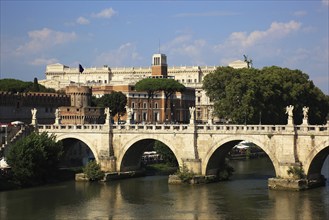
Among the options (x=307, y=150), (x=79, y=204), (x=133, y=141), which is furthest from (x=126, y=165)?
(x=307, y=150)

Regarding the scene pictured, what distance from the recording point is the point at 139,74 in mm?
134125

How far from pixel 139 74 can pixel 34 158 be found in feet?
272

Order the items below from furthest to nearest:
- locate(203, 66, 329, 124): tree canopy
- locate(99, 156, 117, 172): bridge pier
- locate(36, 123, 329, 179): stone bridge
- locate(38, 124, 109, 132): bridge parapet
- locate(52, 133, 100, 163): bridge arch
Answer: locate(203, 66, 329, 124): tree canopy < locate(38, 124, 109, 132): bridge parapet < locate(52, 133, 100, 163): bridge arch < locate(99, 156, 117, 172): bridge pier < locate(36, 123, 329, 179): stone bridge

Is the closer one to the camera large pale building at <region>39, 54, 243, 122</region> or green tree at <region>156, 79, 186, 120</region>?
green tree at <region>156, 79, 186, 120</region>


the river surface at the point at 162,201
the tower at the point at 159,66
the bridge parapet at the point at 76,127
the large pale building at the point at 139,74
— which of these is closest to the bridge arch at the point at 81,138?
the bridge parapet at the point at 76,127

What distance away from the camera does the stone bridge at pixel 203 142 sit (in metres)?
47.6

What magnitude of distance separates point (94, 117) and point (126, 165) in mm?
20953

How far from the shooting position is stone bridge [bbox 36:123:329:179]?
47.6m

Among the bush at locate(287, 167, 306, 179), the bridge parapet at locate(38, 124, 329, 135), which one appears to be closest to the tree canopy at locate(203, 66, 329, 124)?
the bridge parapet at locate(38, 124, 329, 135)

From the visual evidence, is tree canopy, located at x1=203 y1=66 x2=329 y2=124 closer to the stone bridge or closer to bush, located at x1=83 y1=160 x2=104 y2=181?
the stone bridge

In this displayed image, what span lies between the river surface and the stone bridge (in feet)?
6.82

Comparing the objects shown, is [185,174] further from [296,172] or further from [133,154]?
[296,172]

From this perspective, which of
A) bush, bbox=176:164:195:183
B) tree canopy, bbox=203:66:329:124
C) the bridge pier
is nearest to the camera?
bush, bbox=176:164:195:183

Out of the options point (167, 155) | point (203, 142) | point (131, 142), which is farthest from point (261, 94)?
point (131, 142)
